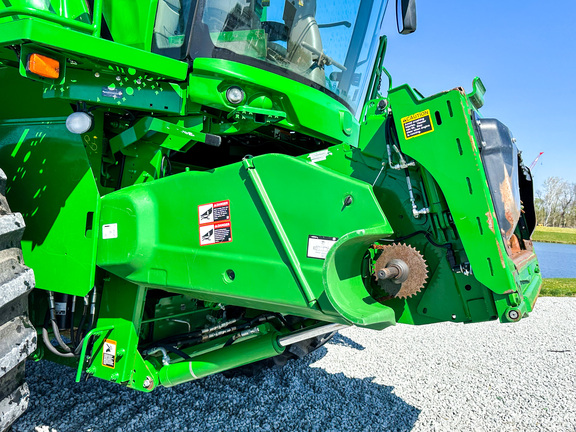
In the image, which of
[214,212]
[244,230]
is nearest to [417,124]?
[244,230]

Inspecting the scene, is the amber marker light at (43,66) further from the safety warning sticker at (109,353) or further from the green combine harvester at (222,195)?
the safety warning sticker at (109,353)

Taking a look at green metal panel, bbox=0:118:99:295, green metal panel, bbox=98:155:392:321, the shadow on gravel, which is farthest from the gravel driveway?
green metal panel, bbox=98:155:392:321

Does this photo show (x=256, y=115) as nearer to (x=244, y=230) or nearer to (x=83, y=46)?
(x=244, y=230)

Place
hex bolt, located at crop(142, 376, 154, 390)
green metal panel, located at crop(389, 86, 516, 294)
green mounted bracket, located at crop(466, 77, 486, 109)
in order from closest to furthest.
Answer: green metal panel, located at crop(389, 86, 516, 294) → green mounted bracket, located at crop(466, 77, 486, 109) → hex bolt, located at crop(142, 376, 154, 390)

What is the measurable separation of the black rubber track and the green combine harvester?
1 centimetres

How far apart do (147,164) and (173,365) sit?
1.15m

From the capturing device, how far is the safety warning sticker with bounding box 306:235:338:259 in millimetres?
1965

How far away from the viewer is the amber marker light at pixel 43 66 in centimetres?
202

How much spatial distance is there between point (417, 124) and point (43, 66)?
1.72m

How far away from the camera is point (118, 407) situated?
308cm

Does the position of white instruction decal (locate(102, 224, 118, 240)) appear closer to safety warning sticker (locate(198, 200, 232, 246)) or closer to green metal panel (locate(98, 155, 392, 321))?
green metal panel (locate(98, 155, 392, 321))

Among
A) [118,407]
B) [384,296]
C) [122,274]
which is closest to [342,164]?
[384,296]

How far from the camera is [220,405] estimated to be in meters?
3.26

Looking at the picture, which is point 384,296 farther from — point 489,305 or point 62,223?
point 62,223
